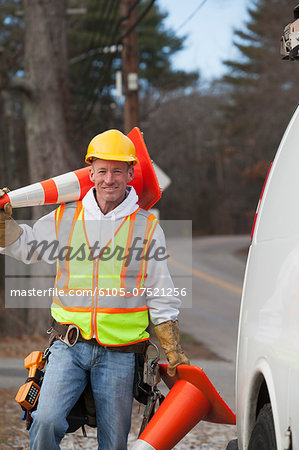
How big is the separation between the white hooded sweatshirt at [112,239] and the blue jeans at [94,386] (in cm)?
30

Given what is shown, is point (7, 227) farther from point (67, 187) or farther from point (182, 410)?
point (182, 410)

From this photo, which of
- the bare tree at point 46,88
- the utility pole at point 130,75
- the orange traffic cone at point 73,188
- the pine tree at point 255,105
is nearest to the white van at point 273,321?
the orange traffic cone at point 73,188

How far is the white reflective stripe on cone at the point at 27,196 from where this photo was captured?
157 inches

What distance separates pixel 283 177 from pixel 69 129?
10385mm

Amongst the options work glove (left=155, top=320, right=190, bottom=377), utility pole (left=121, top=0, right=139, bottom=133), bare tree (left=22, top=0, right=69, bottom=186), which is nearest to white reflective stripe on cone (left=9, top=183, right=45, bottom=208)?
work glove (left=155, top=320, right=190, bottom=377)

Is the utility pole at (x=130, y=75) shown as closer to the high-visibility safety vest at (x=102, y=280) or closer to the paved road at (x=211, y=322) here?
the paved road at (x=211, y=322)

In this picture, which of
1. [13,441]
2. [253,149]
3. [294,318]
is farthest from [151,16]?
[294,318]

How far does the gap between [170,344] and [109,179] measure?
0.93 metres

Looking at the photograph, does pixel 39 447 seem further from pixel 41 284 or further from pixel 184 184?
pixel 184 184

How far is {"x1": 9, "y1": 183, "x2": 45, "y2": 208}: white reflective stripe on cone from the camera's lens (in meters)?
3.98

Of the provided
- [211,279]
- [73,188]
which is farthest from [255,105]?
[73,188]

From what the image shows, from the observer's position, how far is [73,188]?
13.5 feet

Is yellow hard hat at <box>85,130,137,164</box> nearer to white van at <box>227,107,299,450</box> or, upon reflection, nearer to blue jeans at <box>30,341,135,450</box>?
white van at <box>227,107,299,450</box>

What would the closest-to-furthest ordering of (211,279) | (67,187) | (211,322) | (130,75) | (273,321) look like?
1. (273,321)
2. (67,187)
3. (130,75)
4. (211,322)
5. (211,279)
